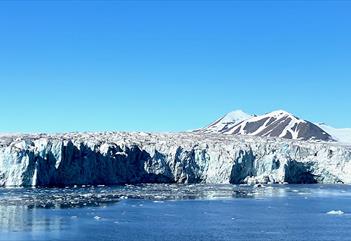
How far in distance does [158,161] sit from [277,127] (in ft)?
172

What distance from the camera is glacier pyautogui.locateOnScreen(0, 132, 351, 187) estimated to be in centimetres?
3938

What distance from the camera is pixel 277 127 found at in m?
95.6

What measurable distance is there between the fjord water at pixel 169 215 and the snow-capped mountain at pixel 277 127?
167 feet

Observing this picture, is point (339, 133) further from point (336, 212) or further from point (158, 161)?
point (336, 212)

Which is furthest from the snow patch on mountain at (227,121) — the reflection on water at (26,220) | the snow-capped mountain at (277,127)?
the reflection on water at (26,220)

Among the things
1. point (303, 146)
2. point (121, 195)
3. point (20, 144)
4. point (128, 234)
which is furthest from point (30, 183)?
point (303, 146)

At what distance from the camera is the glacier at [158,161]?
39.4 meters

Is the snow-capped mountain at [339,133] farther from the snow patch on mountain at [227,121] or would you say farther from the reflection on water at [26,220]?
the reflection on water at [26,220]

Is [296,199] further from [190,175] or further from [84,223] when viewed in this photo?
[84,223]

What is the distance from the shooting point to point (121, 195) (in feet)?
116

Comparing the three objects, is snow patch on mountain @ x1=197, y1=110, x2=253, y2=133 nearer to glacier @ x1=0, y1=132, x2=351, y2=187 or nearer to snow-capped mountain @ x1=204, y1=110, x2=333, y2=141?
snow-capped mountain @ x1=204, y1=110, x2=333, y2=141

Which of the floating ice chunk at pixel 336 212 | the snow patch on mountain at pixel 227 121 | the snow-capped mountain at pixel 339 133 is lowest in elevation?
the floating ice chunk at pixel 336 212

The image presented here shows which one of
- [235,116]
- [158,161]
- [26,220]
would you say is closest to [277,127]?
[235,116]

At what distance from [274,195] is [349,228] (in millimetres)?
14566
